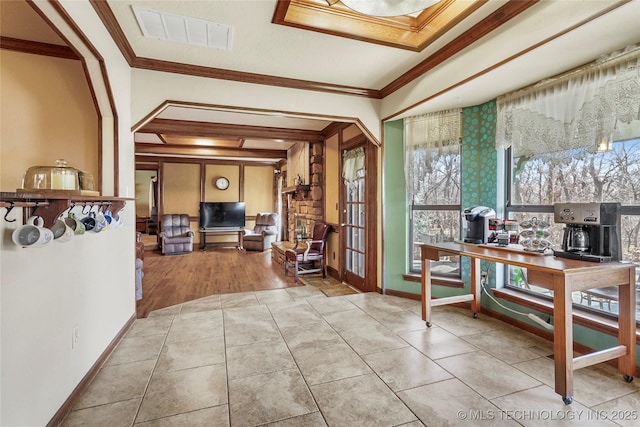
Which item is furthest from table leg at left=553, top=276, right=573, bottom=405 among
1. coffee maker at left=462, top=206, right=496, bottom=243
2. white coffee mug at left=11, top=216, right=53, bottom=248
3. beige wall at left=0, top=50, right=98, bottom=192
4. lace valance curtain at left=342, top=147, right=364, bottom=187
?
beige wall at left=0, top=50, right=98, bottom=192

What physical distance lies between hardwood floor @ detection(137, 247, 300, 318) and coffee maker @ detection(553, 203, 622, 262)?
3313 mm

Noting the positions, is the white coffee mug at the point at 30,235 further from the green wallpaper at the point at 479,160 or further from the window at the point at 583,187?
the green wallpaper at the point at 479,160

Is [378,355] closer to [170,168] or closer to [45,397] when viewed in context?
[45,397]

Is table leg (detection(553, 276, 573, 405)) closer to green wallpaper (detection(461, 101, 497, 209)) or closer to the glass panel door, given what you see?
green wallpaper (detection(461, 101, 497, 209))

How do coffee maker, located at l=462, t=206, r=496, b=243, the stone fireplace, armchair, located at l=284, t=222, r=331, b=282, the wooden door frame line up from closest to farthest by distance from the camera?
coffee maker, located at l=462, t=206, r=496, b=243 < the wooden door frame < armchair, located at l=284, t=222, r=331, b=282 < the stone fireplace

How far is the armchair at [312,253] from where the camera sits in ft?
16.0

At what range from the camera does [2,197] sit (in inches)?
44.6

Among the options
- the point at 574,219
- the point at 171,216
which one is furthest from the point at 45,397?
the point at 171,216

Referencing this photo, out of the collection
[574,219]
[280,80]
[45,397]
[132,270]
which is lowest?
[45,397]

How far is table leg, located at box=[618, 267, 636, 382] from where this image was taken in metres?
1.98

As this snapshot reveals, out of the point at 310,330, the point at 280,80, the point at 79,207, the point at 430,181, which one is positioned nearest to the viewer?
the point at 79,207

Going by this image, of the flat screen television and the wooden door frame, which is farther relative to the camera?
the flat screen television

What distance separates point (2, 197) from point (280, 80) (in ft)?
8.90

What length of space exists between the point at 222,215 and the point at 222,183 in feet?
3.16
